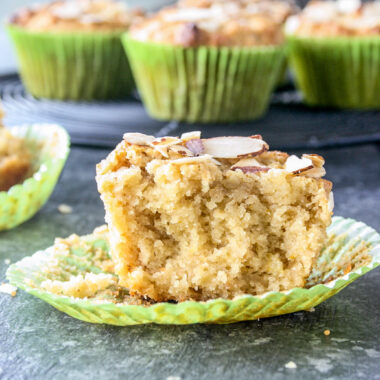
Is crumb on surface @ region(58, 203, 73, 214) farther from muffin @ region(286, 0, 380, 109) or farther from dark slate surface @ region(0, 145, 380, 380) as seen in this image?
muffin @ region(286, 0, 380, 109)

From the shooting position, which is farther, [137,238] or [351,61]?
[351,61]

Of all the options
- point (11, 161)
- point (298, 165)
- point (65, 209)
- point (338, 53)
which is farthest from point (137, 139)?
point (338, 53)

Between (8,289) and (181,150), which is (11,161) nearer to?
(8,289)

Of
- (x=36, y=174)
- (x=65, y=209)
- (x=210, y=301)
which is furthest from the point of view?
(x=65, y=209)

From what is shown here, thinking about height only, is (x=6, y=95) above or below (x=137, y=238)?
below

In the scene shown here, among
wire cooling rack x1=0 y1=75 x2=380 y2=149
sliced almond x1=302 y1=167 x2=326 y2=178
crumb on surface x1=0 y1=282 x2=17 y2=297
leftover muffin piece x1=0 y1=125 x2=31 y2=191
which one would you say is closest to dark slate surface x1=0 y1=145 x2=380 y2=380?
crumb on surface x1=0 y1=282 x2=17 y2=297

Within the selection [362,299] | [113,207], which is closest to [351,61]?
[362,299]

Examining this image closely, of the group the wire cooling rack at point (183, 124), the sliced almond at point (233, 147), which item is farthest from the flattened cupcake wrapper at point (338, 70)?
the sliced almond at point (233, 147)

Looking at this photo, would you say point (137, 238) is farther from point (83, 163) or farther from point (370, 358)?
point (83, 163)
